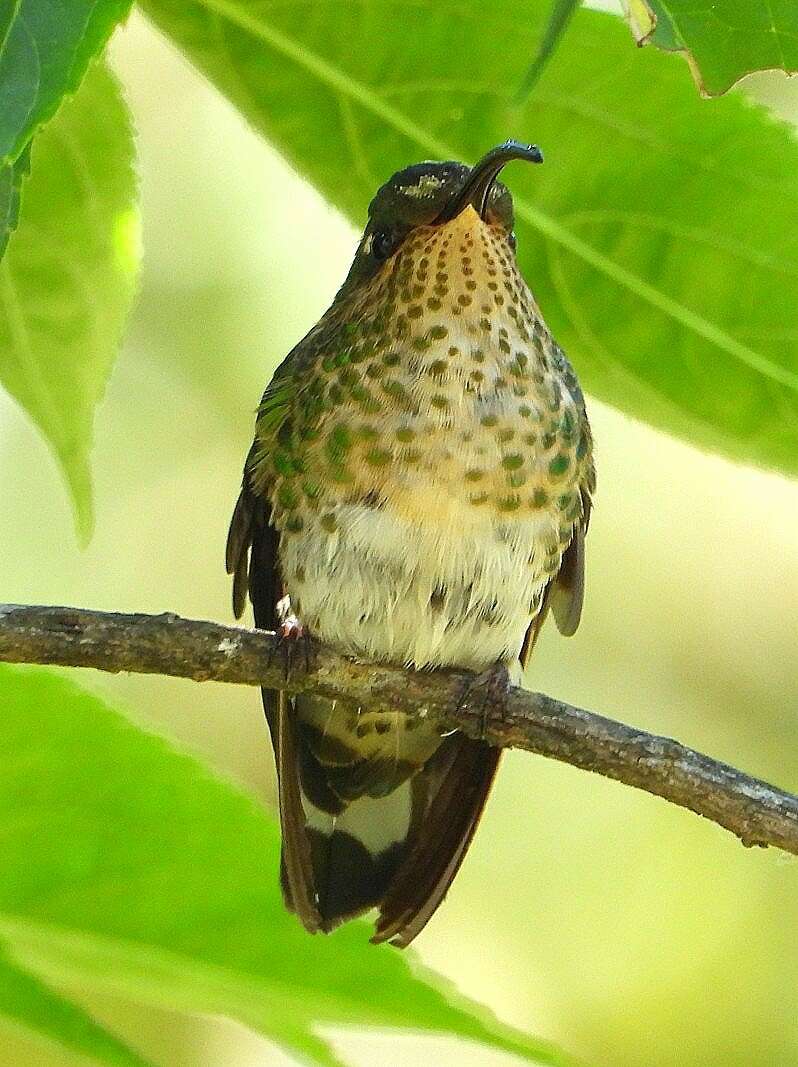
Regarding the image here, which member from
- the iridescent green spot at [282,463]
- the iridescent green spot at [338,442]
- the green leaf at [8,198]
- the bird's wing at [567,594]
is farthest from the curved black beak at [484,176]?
the green leaf at [8,198]

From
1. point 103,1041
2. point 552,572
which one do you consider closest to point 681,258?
point 552,572

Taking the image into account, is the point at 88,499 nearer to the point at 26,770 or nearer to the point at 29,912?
the point at 26,770

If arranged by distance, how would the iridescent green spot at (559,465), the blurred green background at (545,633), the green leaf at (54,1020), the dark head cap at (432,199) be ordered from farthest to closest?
the blurred green background at (545,633), the iridescent green spot at (559,465), the dark head cap at (432,199), the green leaf at (54,1020)

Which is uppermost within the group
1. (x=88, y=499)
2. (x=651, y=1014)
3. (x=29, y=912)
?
(x=651, y=1014)

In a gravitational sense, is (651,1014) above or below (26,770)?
above

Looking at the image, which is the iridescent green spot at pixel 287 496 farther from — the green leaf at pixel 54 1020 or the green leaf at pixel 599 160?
the green leaf at pixel 54 1020

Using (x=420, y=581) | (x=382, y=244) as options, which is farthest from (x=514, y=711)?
(x=382, y=244)

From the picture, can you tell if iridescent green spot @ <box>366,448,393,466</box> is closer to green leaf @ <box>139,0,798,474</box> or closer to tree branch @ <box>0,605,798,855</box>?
tree branch @ <box>0,605,798,855</box>

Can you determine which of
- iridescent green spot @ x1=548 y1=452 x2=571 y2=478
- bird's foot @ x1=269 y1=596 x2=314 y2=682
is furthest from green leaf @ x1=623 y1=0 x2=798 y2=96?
iridescent green spot @ x1=548 y1=452 x2=571 y2=478
